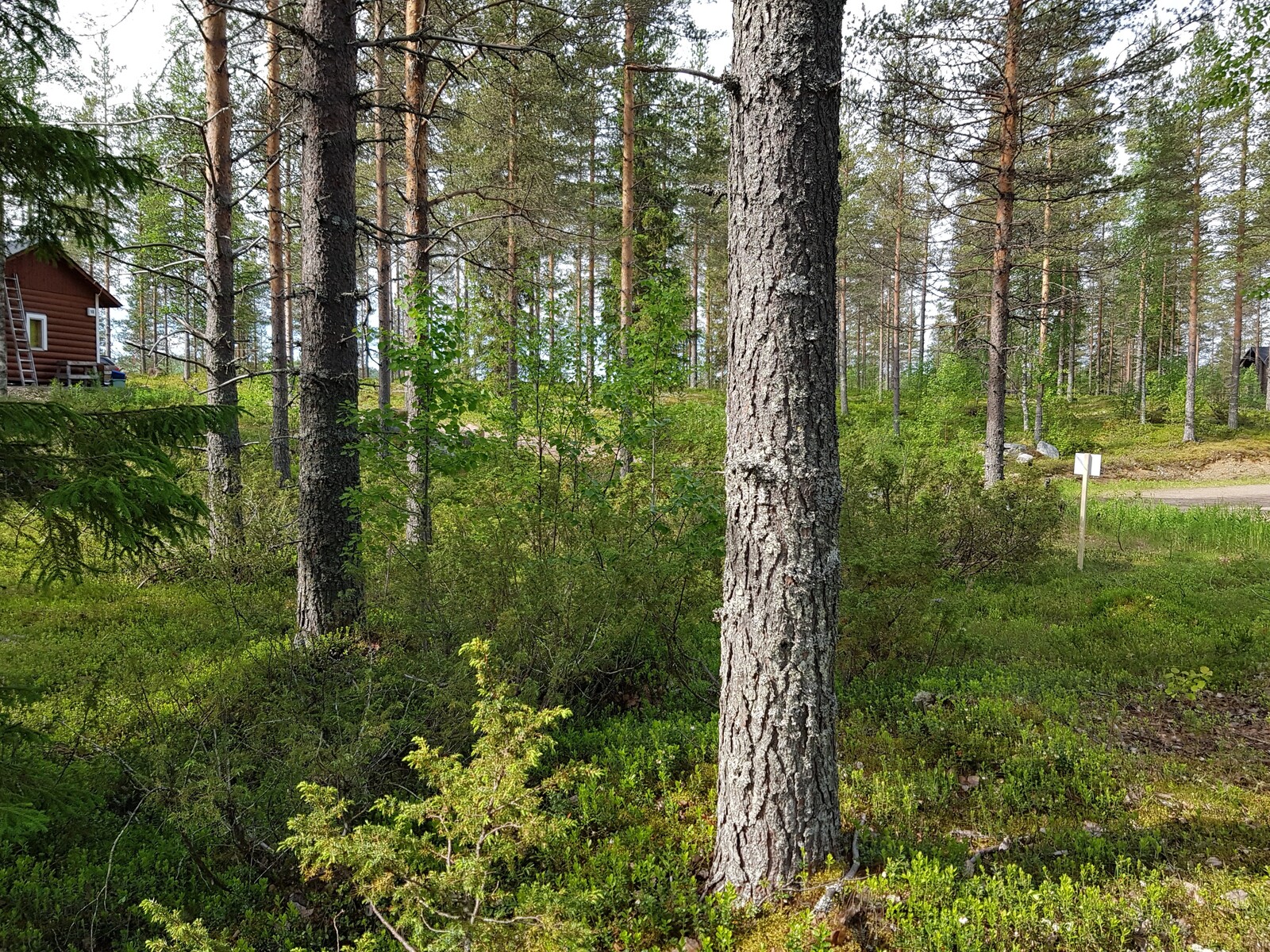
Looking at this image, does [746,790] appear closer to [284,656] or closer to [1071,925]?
[1071,925]

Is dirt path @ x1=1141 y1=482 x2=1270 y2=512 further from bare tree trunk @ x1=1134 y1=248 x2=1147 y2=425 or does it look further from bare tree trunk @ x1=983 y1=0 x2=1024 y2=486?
bare tree trunk @ x1=1134 y1=248 x2=1147 y2=425

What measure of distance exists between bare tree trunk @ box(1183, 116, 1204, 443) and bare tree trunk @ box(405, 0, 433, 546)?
2529 cm

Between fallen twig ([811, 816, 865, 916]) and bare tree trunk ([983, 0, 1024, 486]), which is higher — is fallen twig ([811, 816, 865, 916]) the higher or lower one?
the lower one

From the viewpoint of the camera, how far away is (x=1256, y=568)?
825cm

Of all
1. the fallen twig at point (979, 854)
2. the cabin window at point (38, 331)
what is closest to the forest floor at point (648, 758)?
the fallen twig at point (979, 854)

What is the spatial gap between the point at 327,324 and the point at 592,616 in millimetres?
3201

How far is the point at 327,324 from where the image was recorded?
5.07 metres

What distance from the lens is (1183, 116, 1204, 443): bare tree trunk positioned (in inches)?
847

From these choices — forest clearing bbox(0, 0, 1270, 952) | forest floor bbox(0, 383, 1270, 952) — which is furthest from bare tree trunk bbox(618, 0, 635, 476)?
forest floor bbox(0, 383, 1270, 952)

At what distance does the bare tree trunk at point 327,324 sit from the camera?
16.4 feet

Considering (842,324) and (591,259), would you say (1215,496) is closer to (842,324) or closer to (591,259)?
(842,324)

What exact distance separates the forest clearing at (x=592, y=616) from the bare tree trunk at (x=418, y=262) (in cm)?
7

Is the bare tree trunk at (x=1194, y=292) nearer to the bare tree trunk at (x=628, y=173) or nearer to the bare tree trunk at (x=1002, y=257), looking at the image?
the bare tree trunk at (x=1002, y=257)

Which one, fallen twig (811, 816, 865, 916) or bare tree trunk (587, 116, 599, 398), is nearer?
fallen twig (811, 816, 865, 916)
